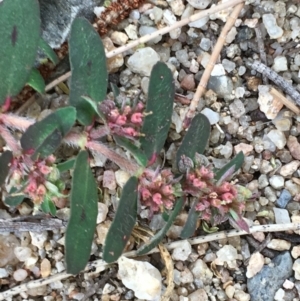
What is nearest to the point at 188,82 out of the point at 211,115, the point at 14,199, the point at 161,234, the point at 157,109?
the point at 211,115

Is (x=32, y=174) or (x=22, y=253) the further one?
(x=22, y=253)

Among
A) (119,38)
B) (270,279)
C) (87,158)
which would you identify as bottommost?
(270,279)

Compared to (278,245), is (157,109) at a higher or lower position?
higher

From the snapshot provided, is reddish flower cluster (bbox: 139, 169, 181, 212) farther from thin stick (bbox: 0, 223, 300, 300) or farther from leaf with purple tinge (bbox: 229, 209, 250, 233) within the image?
thin stick (bbox: 0, 223, 300, 300)

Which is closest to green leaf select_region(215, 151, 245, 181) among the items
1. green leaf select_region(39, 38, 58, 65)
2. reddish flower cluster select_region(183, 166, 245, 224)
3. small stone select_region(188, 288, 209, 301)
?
reddish flower cluster select_region(183, 166, 245, 224)

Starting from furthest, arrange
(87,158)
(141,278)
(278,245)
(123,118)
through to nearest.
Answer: (278,245)
(141,278)
(87,158)
(123,118)

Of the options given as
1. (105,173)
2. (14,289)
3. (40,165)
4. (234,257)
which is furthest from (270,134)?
(14,289)

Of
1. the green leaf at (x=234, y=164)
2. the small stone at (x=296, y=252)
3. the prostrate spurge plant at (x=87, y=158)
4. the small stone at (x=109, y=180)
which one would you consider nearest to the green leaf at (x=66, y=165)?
the prostrate spurge plant at (x=87, y=158)

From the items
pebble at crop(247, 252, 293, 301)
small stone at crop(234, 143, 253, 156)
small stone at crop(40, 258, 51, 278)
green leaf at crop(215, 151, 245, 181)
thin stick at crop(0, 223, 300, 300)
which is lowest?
pebble at crop(247, 252, 293, 301)

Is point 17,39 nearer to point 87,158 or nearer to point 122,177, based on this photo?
point 87,158
